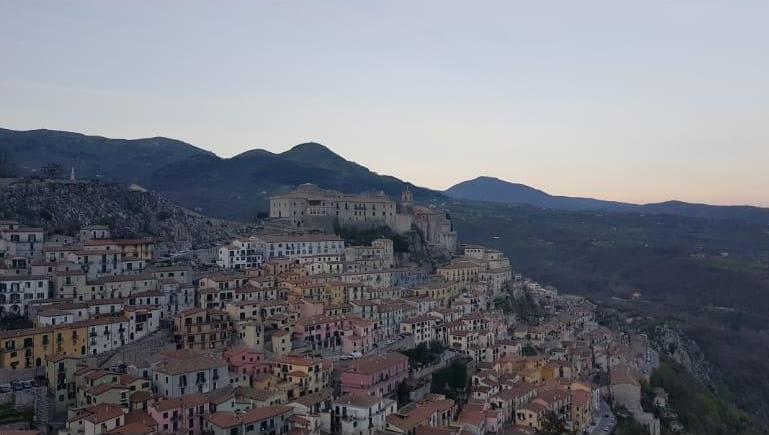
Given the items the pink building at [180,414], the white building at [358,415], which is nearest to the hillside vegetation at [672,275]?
the white building at [358,415]

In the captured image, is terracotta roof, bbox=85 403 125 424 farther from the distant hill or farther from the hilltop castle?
the distant hill

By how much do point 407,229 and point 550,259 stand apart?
8774cm

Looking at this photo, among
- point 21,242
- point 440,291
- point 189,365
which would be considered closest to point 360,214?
point 440,291

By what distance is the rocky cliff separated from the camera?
53688 millimetres

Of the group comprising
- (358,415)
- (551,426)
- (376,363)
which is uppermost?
(376,363)

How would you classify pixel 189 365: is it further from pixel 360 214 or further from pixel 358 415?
pixel 360 214

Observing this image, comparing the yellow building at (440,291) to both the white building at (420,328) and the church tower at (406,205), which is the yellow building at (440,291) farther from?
the church tower at (406,205)

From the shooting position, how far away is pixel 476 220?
16375 cm

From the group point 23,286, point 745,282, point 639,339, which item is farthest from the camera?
point 745,282

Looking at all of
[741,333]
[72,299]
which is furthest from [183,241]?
[741,333]

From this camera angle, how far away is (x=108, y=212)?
59.2 m

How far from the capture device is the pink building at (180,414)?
2973 centimetres

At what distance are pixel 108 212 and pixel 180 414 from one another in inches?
1334

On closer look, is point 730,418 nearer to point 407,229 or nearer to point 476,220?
point 407,229
